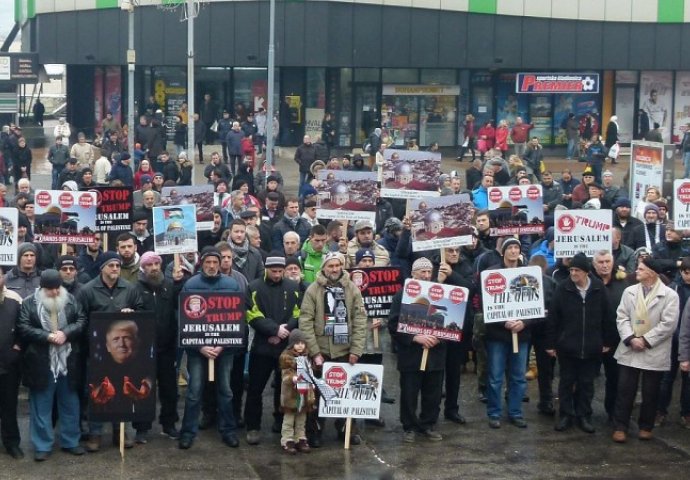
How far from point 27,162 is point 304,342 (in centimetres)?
2120

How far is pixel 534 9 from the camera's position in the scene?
135ft

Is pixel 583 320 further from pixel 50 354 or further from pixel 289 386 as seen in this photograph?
pixel 50 354

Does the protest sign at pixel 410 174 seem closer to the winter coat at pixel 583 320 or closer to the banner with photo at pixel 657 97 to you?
the winter coat at pixel 583 320

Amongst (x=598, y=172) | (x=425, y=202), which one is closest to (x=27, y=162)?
(x=598, y=172)

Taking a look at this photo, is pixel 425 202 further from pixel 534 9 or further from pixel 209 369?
pixel 534 9

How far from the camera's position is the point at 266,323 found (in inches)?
475

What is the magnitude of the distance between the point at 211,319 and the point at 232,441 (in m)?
1.13

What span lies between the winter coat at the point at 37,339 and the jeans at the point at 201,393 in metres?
1.08

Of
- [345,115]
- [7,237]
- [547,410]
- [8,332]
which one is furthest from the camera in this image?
[345,115]

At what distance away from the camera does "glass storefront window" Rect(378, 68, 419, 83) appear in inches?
1629

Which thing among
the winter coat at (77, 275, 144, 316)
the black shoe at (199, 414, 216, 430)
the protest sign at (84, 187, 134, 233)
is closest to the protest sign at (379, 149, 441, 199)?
the protest sign at (84, 187, 134, 233)

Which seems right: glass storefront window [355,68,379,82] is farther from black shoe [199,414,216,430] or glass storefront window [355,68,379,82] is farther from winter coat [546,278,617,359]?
black shoe [199,414,216,430]

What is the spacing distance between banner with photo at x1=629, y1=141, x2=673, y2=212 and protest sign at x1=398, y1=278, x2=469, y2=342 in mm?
9869

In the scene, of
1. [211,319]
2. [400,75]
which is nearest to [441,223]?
[211,319]
